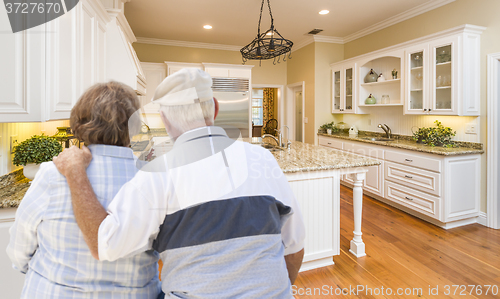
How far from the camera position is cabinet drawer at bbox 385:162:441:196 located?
3088mm

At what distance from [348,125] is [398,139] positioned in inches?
46.6

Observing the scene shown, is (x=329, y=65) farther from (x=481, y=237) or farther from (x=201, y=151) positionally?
(x=201, y=151)

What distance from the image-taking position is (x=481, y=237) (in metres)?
2.82

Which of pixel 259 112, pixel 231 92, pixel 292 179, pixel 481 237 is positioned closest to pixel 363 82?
pixel 231 92

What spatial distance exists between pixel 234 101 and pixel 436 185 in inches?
139

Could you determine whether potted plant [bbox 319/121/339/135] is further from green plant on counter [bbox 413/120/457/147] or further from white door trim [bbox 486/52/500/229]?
white door trim [bbox 486/52/500/229]

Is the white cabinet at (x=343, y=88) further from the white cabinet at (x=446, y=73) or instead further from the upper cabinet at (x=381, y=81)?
the white cabinet at (x=446, y=73)

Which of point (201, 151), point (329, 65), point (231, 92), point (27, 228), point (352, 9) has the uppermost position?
point (352, 9)

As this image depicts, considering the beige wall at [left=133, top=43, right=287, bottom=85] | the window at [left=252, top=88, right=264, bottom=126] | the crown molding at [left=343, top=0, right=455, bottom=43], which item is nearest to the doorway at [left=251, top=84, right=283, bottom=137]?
the window at [left=252, top=88, right=264, bottom=126]

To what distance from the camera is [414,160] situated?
11.0 feet

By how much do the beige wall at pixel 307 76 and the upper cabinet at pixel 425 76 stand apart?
2.30 ft

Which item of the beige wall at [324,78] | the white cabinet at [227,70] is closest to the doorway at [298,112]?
the beige wall at [324,78]

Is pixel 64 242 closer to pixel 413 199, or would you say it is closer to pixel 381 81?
pixel 413 199

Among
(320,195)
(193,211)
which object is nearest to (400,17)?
(320,195)
